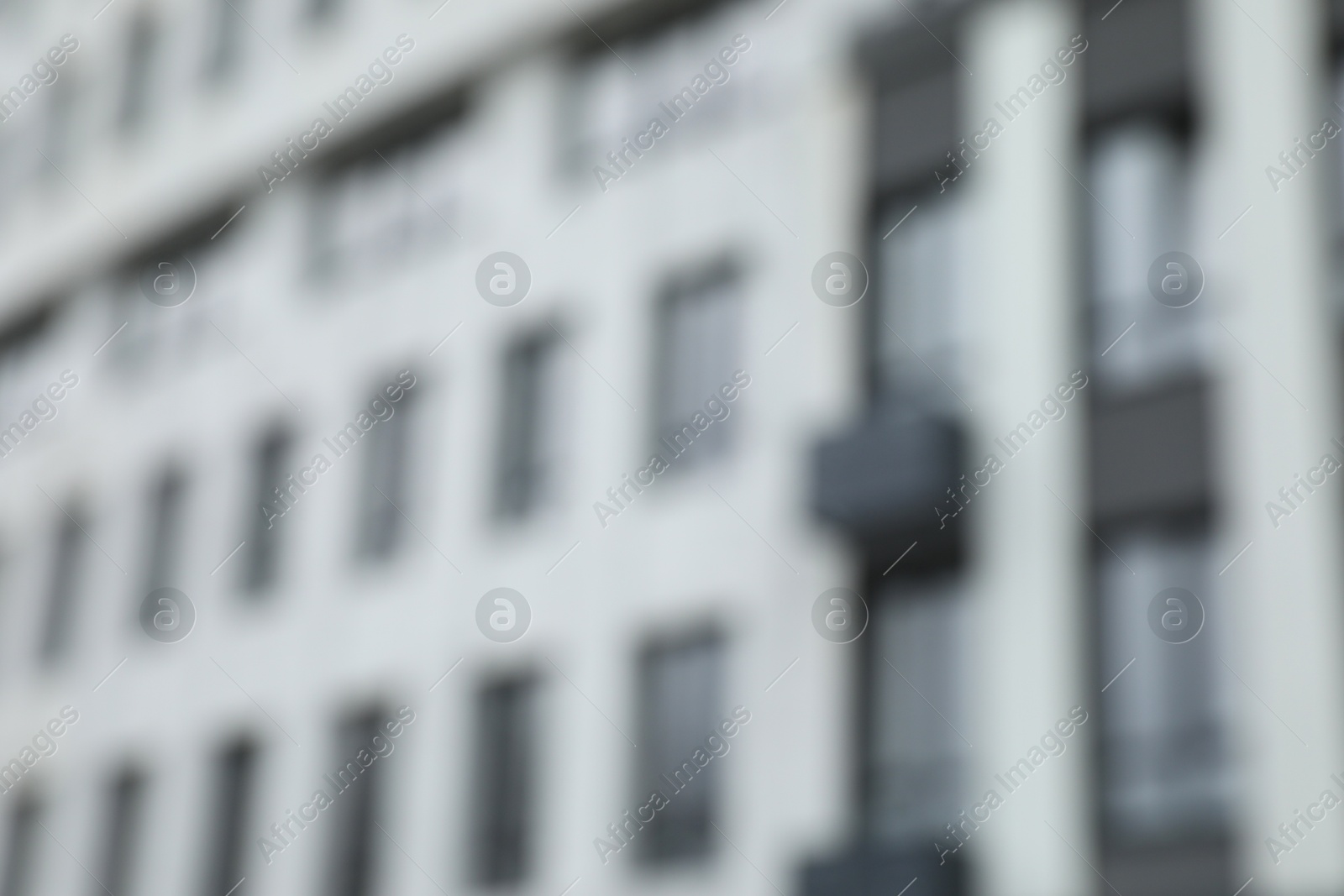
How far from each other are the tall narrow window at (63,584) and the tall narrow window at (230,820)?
18.1ft

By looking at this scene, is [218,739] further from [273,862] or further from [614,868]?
[614,868]

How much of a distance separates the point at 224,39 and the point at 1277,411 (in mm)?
20358

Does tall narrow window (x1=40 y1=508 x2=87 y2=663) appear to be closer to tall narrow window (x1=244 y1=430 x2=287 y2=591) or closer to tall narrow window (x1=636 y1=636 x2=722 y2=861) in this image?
tall narrow window (x1=244 y1=430 x2=287 y2=591)

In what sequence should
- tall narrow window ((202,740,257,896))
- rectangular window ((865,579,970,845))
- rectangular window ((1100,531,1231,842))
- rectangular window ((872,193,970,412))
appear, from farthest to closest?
tall narrow window ((202,740,257,896))
rectangular window ((872,193,970,412))
rectangular window ((865,579,970,845))
rectangular window ((1100,531,1231,842))

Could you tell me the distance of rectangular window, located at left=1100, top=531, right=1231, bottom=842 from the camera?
15.2 metres

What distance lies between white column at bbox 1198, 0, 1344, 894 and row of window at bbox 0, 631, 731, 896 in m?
5.74

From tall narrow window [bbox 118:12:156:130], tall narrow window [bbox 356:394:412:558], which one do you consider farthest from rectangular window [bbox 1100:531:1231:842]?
tall narrow window [bbox 118:12:156:130]

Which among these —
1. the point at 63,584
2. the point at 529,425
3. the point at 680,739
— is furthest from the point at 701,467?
the point at 63,584

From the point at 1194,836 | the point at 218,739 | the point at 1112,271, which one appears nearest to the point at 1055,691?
the point at 1194,836

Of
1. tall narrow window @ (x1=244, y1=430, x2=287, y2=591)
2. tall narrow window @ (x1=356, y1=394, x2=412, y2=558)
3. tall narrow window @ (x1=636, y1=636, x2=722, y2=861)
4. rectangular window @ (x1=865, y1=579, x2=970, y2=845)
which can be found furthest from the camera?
→ tall narrow window @ (x1=244, y1=430, x2=287, y2=591)

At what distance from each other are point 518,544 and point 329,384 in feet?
16.9

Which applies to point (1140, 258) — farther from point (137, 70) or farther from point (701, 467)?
point (137, 70)

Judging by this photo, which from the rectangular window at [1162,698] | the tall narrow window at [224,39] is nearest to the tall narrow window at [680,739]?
the rectangular window at [1162,698]

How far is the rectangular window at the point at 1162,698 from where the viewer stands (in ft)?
49.9
